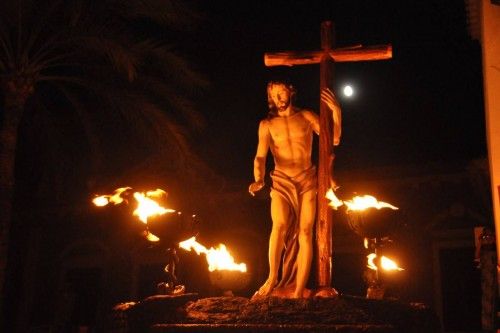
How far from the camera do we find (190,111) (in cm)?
1144

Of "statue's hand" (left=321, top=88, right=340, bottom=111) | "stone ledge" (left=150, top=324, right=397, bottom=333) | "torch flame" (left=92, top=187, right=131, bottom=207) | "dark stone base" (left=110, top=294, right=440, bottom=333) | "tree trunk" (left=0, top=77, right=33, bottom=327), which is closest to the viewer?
"stone ledge" (left=150, top=324, right=397, bottom=333)

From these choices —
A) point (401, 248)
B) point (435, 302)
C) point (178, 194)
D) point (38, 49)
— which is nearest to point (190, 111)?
point (38, 49)

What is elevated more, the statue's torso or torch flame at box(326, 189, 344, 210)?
the statue's torso

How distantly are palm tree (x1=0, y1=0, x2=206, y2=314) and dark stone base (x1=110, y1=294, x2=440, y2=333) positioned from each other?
421 cm

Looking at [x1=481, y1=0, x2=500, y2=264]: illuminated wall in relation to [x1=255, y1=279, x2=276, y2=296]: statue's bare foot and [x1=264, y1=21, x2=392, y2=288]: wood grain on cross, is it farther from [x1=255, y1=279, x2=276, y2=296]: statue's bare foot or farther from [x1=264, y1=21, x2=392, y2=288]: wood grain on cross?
[x1=255, y1=279, x2=276, y2=296]: statue's bare foot

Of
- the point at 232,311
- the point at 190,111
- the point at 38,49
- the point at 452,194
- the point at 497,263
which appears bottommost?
the point at 232,311

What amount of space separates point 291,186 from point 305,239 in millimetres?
609

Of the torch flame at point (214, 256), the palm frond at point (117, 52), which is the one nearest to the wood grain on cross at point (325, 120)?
the torch flame at point (214, 256)

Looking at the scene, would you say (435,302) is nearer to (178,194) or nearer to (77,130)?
(178,194)

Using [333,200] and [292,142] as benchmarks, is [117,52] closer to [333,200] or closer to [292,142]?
[292,142]

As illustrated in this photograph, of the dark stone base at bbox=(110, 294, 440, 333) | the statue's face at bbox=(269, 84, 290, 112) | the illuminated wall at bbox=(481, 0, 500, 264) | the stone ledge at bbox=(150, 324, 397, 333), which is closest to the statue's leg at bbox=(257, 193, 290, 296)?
the dark stone base at bbox=(110, 294, 440, 333)

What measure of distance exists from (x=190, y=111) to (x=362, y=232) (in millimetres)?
5510

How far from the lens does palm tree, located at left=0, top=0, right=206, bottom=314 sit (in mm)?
10305

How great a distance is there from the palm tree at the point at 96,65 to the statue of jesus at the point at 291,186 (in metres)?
3.17
